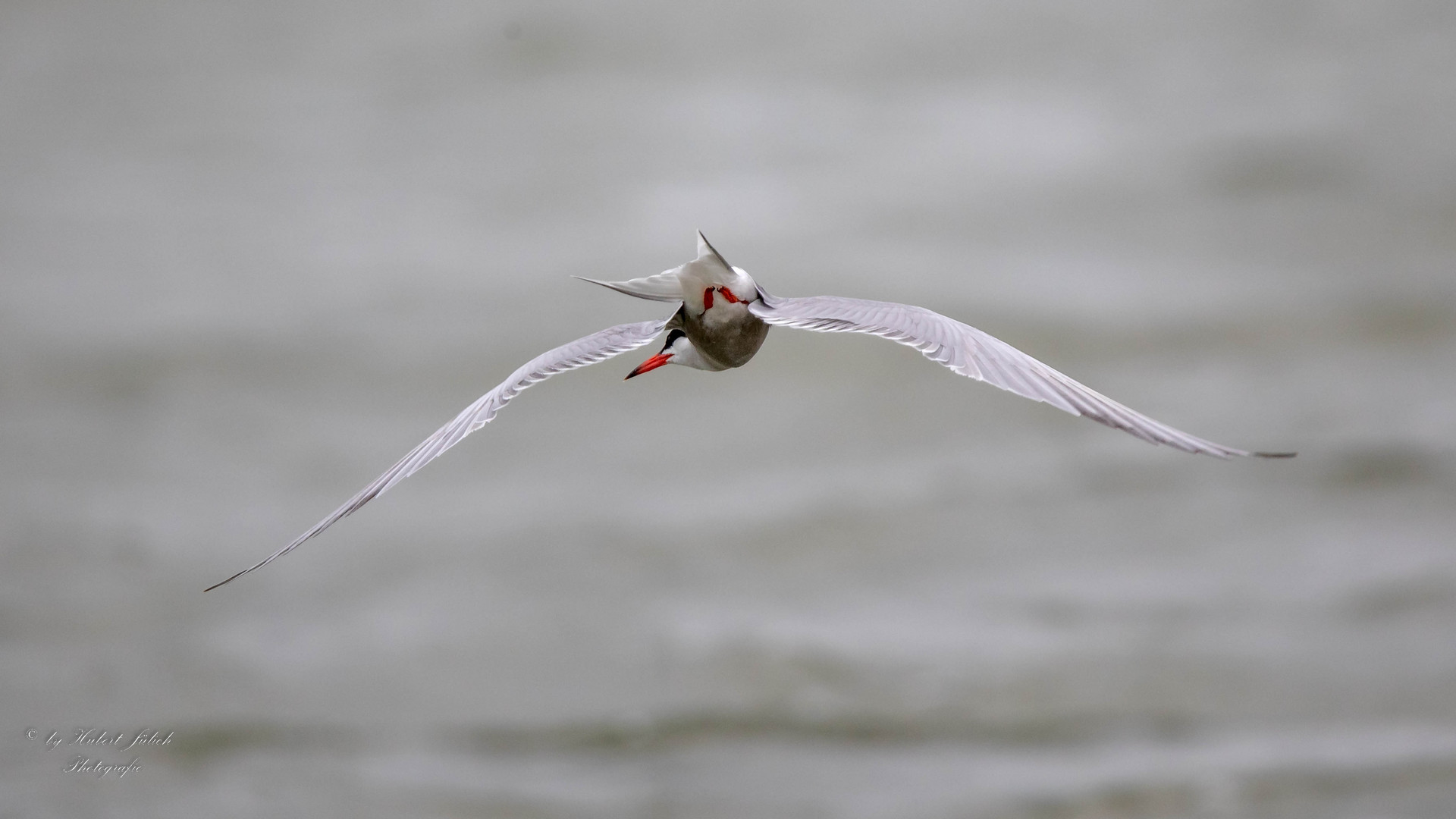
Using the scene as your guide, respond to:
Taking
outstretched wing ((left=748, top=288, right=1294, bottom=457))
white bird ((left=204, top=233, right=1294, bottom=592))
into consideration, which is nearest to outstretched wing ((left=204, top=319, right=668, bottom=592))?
white bird ((left=204, top=233, right=1294, bottom=592))

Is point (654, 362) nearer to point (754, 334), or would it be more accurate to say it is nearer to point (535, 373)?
point (754, 334)

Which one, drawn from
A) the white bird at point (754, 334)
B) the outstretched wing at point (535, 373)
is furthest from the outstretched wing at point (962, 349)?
the outstretched wing at point (535, 373)

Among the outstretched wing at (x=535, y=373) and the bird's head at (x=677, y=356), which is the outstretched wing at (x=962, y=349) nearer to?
the bird's head at (x=677, y=356)

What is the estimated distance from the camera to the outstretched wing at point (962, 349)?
1116 mm

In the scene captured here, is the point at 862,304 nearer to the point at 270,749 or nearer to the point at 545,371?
the point at 545,371

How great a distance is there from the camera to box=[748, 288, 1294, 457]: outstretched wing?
43.9 inches

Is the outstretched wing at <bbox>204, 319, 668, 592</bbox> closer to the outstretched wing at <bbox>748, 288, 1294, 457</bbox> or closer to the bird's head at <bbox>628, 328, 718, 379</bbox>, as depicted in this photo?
the bird's head at <bbox>628, 328, 718, 379</bbox>

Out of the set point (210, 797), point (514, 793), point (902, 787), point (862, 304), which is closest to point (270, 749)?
point (210, 797)

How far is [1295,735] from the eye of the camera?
4.41 meters

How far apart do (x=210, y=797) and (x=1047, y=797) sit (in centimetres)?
270

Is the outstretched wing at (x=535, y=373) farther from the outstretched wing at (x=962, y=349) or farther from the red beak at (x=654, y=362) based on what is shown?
the outstretched wing at (x=962, y=349)

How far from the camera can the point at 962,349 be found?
1.29 m

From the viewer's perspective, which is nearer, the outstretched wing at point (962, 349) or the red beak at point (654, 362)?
the outstretched wing at point (962, 349)

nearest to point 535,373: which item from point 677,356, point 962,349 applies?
point 677,356
